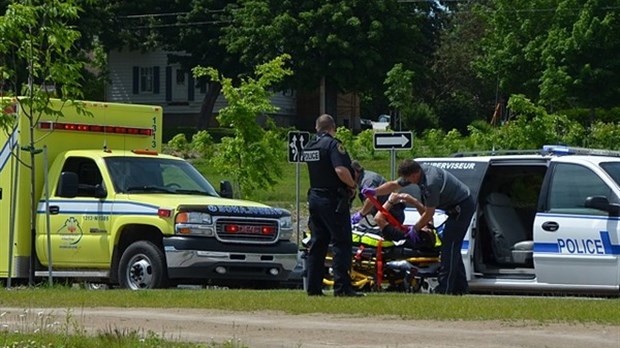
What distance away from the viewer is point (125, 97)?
72.0 metres

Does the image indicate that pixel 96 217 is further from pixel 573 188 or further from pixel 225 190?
pixel 573 188

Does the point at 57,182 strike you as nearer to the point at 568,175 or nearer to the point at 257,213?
the point at 257,213

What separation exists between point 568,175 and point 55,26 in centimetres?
745

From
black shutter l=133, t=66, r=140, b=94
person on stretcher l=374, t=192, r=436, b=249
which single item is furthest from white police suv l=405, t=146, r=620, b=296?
black shutter l=133, t=66, r=140, b=94

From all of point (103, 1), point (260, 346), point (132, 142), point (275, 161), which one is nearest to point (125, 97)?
point (103, 1)

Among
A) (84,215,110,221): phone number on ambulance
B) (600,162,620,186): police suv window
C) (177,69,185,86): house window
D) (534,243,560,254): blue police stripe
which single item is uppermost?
(177,69,185,86): house window

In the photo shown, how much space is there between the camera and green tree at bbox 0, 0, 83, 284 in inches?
701

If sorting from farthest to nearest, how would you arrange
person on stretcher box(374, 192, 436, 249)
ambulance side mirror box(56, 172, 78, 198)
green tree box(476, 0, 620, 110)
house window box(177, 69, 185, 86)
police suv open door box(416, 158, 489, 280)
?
house window box(177, 69, 185, 86)
green tree box(476, 0, 620, 110)
ambulance side mirror box(56, 172, 78, 198)
police suv open door box(416, 158, 489, 280)
person on stretcher box(374, 192, 436, 249)

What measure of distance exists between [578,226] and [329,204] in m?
3.26

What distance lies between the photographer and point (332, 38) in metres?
59.2

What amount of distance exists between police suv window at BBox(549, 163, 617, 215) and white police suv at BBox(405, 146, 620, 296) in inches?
0.5

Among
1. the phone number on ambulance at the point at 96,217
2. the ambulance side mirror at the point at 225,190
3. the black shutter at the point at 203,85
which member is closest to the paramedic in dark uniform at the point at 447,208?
the ambulance side mirror at the point at 225,190

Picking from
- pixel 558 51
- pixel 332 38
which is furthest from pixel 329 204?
pixel 332 38

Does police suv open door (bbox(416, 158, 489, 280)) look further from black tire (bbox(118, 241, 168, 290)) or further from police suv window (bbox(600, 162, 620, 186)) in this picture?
black tire (bbox(118, 241, 168, 290))
